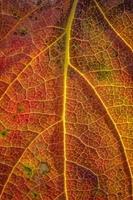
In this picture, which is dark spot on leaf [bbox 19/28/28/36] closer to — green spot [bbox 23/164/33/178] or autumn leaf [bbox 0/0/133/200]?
autumn leaf [bbox 0/0/133/200]

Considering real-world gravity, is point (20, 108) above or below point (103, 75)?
below

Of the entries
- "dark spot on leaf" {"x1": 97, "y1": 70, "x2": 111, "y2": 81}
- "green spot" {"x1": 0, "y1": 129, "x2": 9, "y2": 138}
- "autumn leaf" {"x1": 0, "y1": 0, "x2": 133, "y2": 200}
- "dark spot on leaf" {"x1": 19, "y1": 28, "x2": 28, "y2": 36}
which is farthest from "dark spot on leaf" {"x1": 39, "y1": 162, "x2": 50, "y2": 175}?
"dark spot on leaf" {"x1": 19, "y1": 28, "x2": 28, "y2": 36}

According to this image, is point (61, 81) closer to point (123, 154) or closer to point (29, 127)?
point (29, 127)

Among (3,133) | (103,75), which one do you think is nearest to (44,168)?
(3,133)

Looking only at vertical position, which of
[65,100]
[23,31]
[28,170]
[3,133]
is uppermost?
[23,31]

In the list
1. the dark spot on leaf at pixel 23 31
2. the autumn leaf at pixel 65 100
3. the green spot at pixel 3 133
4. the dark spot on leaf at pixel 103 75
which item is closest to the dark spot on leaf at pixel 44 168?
the autumn leaf at pixel 65 100

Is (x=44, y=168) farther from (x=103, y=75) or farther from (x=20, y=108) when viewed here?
(x=103, y=75)

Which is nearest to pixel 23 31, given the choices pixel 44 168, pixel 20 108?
pixel 20 108

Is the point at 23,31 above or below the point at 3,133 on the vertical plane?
above

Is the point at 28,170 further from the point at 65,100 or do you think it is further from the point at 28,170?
the point at 65,100
